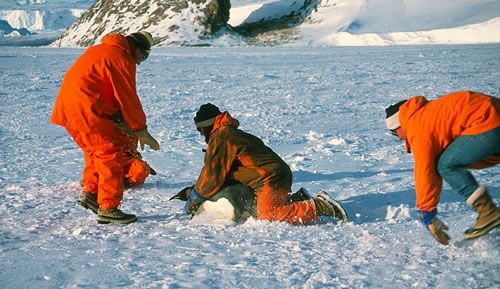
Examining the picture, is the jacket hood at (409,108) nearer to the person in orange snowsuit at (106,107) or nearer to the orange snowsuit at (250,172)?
the orange snowsuit at (250,172)

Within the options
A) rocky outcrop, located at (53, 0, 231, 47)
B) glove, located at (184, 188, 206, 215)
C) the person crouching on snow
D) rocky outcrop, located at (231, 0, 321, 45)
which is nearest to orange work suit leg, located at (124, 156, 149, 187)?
glove, located at (184, 188, 206, 215)

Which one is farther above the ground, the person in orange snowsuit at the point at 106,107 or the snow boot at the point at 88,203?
the person in orange snowsuit at the point at 106,107

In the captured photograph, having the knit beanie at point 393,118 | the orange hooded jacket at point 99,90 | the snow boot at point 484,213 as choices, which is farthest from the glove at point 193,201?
the snow boot at point 484,213

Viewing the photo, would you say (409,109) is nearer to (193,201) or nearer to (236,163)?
(236,163)

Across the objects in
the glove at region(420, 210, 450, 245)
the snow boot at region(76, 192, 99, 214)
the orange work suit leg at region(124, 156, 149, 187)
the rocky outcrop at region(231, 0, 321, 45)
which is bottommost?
Result: the rocky outcrop at region(231, 0, 321, 45)

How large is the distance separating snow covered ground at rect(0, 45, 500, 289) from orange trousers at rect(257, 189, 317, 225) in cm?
7

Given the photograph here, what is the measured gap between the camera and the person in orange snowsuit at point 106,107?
11.9 feet

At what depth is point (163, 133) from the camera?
7188mm

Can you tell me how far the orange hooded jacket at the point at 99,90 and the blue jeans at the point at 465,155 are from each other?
2085mm

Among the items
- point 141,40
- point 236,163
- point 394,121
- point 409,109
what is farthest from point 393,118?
point 141,40

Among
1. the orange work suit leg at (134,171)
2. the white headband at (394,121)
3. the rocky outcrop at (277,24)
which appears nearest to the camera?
the white headband at (394,121)

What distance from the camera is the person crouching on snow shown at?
11.7ft

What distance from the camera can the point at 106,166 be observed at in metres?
3.69

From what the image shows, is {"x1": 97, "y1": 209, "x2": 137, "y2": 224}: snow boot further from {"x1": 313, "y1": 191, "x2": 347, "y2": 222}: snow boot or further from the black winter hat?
{"x1": 313, "y1": 191, "x2": 347, "y2": 222}: snow boot
